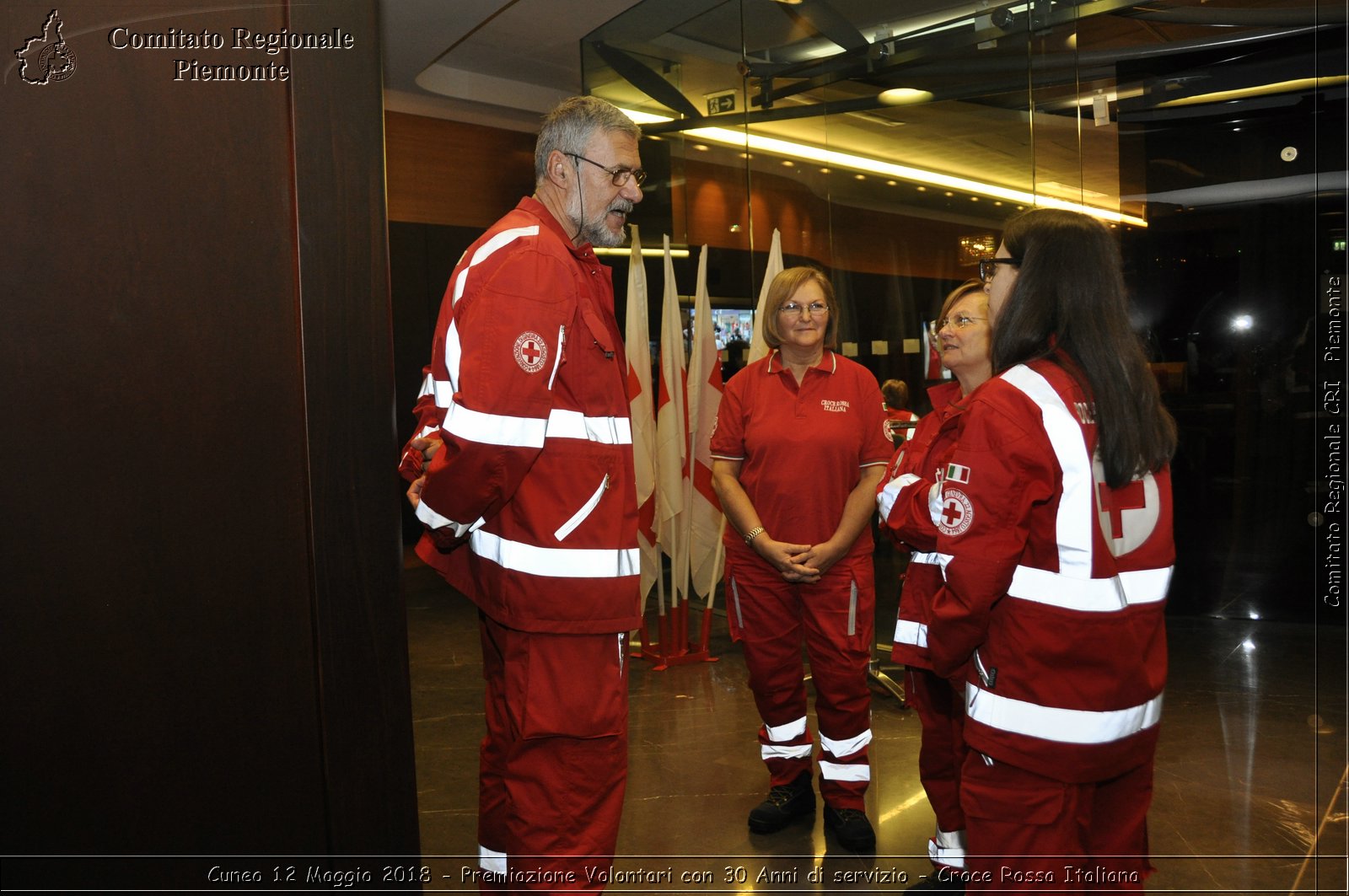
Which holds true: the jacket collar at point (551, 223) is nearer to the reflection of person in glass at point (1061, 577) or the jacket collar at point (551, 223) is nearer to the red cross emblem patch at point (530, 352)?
the red cross emblem patch at point (530, 352)

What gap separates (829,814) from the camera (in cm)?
297

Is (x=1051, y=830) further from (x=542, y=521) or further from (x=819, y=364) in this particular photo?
(x=819, y=364)

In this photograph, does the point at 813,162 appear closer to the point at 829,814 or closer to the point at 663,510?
the point at 663,510

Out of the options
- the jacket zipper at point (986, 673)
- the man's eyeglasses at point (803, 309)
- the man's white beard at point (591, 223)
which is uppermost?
the man's white beard at point (591, 223)

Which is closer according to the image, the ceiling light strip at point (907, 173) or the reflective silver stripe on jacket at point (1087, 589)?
the reflective silver stripe on jacket at point (1087, 589)

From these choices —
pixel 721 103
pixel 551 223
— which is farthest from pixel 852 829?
pixel 721 103

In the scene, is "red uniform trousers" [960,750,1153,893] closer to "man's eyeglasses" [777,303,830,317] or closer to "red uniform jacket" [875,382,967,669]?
"red uniform jacket" [875,382,967,669]

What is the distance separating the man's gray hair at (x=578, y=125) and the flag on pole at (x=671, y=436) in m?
2.94

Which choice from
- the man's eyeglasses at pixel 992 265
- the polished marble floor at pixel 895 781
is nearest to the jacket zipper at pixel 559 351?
the man's eyeglasses at pixel 992 265

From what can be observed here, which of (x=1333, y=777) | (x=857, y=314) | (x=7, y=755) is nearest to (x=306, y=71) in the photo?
(x=7, y=755)

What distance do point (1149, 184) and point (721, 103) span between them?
2.53 metres

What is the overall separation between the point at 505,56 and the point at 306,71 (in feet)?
23.5

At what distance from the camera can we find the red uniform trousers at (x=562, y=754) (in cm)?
179

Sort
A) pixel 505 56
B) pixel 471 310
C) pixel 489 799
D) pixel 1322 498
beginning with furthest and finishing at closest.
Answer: pixel 505 56 → pixel 1322 498 → pixel 489 799 → pixel 471 310
